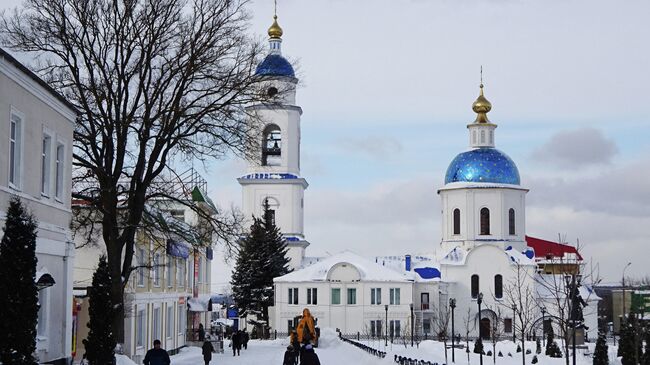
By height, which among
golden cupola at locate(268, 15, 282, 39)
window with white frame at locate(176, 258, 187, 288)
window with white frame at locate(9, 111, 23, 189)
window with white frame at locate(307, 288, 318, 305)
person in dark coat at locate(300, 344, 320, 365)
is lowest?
person in dark coat at locate(300, 344, 320, 365)

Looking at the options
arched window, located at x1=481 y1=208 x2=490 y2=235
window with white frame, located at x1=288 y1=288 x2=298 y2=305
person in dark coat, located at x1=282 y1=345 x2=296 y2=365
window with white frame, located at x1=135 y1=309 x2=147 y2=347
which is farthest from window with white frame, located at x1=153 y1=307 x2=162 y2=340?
arched window, located at x1=481 y1=208 x2=490 y2=235

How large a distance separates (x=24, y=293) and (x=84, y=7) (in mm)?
11777

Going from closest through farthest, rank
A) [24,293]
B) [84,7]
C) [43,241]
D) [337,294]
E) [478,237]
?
[24,293] → [43,241] → [84,7] → [337,294] → [478,237]

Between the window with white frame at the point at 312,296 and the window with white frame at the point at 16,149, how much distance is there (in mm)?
59507

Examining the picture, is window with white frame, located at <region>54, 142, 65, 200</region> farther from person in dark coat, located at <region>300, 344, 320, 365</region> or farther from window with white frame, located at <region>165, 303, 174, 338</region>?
window with white frame, located at <region>165, 303, 174, 338</region>

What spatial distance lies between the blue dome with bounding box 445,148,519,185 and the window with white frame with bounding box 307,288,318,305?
14.9m

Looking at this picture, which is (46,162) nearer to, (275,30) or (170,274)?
(170,274)

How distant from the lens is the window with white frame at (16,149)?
19500 mm

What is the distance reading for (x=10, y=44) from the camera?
Answer: 85.9 ft

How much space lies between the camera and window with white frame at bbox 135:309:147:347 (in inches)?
1483

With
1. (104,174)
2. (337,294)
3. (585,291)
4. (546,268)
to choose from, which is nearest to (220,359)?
(104,174)

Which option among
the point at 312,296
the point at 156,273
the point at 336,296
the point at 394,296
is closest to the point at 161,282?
the point at 156,273

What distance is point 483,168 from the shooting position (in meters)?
84.9

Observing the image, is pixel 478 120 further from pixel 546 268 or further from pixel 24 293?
pixel 24 293
